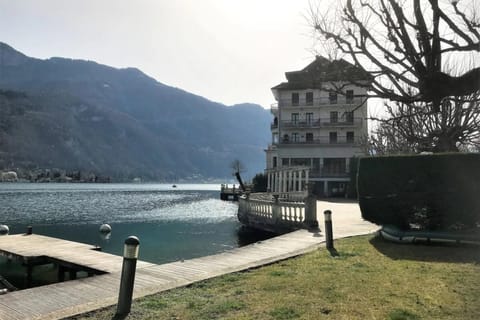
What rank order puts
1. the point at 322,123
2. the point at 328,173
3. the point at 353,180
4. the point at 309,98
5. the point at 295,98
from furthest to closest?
the point at 295,98, the point at 309,98, the point at 322,123, the point at 328,173, the point at 353,180

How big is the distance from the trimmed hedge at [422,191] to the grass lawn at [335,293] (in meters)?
2.95

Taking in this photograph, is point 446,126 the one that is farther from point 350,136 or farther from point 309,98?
point 309,98

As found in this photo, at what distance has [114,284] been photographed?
8555mm

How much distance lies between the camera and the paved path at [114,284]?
6637mm

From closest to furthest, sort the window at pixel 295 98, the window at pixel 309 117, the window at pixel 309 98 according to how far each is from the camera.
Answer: the window at pixel 309 117, the window at pixel 309 98, the window at pixel 295 98

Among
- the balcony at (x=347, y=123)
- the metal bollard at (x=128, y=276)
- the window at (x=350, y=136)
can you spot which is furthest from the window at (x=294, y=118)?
the metal bollard at (x=128, y=276)

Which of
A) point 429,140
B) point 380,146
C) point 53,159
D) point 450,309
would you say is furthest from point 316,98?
point 53,159

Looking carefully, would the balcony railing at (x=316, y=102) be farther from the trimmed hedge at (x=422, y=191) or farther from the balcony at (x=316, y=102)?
the trimmed hedge at (x=422, y=191)

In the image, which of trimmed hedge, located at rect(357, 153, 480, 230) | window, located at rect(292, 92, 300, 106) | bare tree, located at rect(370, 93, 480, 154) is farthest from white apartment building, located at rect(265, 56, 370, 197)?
trimmed hedge, located at rect(357, 153, 480, 230)

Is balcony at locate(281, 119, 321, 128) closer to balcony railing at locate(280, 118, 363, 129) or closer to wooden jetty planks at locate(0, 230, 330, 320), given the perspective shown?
balcony railing at locate(280, 118, 363, 129)

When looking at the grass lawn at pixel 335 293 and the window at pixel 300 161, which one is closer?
the grass lawn at pixel 335 293

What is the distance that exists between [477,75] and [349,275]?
4.21m

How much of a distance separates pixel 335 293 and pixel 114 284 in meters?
4.52

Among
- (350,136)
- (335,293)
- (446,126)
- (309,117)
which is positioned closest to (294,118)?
(309,117)
